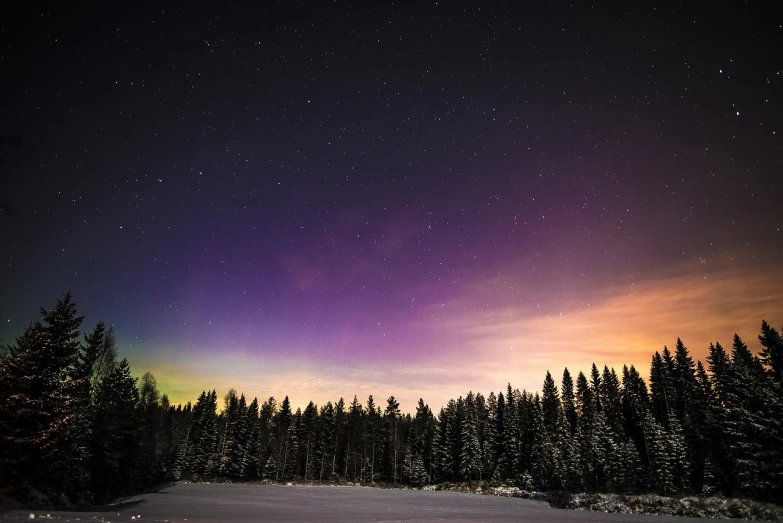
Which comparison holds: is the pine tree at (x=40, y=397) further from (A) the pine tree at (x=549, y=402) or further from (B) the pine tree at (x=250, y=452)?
(A) the pine tree at (x=549, y=402)

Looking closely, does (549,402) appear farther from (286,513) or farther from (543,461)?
(286,513)

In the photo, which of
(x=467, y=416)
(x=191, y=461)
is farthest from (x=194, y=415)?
(x=467, y=416)

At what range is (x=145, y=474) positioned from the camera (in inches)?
2024

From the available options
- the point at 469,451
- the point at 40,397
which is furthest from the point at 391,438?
the point at 40,397

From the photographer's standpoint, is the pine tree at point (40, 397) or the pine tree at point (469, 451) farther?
the pine tree at point (469, 451)

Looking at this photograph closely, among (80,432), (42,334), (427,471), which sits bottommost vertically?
(427,471)

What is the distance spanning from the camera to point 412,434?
97188 millimetres

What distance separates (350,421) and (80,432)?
79026 millimetres

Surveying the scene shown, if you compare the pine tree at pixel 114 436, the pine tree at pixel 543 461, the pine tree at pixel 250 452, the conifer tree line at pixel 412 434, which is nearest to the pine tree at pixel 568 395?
the conifer tree line at pixel 412 434

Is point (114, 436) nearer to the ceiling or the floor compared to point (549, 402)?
nearer to the floor

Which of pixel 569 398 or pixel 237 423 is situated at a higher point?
pixel 569 398

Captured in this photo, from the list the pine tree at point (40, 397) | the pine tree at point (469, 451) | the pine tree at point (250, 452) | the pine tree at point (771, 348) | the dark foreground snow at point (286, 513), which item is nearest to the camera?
the dark foreground snow at point (286, 513)

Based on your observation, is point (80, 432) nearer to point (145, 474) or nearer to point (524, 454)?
point (145, 474)

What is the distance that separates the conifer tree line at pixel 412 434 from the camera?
2406 cm
